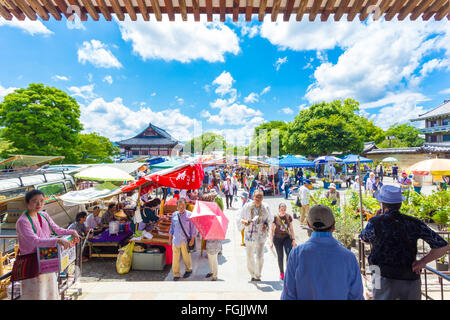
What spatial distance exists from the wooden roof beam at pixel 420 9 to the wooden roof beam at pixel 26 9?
3.81 metres

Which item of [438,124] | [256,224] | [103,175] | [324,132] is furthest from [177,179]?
[438,124]

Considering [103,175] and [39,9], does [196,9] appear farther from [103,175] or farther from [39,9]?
[103,175]

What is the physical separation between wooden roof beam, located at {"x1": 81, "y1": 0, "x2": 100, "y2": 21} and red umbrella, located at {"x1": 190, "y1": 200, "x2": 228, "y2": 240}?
135 inches

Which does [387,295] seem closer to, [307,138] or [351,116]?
[307,138]

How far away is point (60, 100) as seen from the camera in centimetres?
2016

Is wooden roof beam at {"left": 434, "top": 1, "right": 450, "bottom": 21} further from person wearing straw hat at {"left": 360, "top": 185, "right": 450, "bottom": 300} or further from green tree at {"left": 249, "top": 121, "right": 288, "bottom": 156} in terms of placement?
green tree at {"left": 249, "top": 121, "right": 288, "bottom": 156}

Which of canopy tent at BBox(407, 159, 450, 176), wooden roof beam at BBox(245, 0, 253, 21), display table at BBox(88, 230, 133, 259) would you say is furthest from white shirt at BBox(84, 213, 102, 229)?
canopy tent at BBox(407, 159, 450, 176)

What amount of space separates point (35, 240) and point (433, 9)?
4.88 metres

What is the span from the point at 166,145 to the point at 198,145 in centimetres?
3039

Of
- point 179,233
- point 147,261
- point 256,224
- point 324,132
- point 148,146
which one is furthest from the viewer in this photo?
point 148,146

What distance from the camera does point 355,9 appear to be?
211cm

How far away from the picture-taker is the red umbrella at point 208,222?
4281mm

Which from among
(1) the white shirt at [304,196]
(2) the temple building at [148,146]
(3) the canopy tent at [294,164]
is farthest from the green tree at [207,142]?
(1) the white shirt at [304,196]

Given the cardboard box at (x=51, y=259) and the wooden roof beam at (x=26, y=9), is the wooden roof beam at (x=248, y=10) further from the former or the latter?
the cardboard box at (x=51, y=259)
